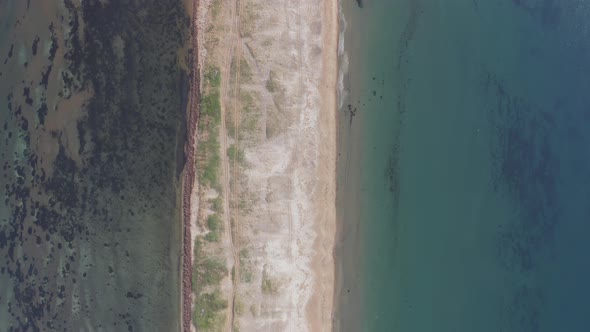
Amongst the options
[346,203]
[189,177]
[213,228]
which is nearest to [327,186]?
[346,203]

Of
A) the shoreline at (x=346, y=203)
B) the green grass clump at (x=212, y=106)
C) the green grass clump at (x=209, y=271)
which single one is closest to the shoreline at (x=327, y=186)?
the shoreline at (x=346, y=203)

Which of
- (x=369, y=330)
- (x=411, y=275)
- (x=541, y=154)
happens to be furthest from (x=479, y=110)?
(x=369, y=330)

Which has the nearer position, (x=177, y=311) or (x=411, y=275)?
(x=177, y=311)

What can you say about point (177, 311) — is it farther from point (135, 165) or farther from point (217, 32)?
point (217, 32)

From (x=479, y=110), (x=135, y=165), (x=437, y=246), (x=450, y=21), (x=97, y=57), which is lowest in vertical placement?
(x=437, y=246)

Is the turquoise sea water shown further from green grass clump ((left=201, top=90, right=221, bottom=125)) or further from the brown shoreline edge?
the brown shoreline edge

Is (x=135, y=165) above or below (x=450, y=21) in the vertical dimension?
below

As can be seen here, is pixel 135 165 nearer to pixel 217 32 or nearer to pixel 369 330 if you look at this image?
pixel 217 32
